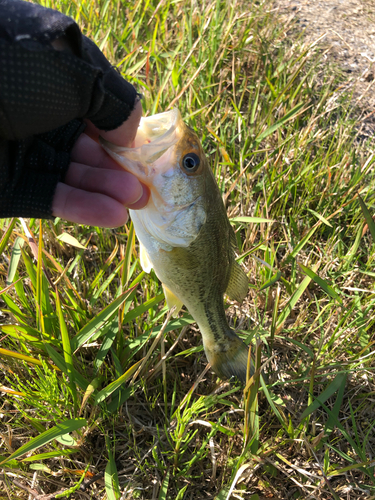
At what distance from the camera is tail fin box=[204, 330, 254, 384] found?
2.18 meters

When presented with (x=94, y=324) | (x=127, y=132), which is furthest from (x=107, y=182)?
(x=94, y=324)

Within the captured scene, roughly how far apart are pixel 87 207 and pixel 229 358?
119 centimetres

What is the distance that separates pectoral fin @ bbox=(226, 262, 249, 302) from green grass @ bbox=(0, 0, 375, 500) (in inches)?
5.0

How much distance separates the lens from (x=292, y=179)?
3090 mm

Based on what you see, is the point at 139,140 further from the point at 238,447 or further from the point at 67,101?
the point at 238,447

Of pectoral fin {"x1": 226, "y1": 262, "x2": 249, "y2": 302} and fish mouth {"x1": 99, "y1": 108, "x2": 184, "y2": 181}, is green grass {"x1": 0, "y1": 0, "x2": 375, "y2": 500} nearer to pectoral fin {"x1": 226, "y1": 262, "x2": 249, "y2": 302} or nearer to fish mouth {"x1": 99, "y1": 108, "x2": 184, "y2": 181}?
pectoral fin {"x1": 226, "y1": 262, "x2": 249, "y2": 302}

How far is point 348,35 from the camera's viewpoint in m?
4.30

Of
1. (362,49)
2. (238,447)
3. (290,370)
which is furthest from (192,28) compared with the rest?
(238,447)

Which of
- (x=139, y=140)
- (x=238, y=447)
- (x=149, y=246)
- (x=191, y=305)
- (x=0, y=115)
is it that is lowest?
(x=238, y=447)

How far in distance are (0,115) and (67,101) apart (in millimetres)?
279

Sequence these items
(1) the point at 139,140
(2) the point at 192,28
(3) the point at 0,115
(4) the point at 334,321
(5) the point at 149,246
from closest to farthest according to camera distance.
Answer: (3) the point at 0,115, (1) the point at 139,140, (5) the point at 149,246, (4) the point at 334,321, (2) the point at 192,28

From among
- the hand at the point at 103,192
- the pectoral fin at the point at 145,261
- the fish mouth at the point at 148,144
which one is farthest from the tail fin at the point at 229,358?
the fish mouth at the point at 148,144

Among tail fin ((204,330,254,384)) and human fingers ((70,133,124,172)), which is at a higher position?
human fingers ((70,133,124,172))

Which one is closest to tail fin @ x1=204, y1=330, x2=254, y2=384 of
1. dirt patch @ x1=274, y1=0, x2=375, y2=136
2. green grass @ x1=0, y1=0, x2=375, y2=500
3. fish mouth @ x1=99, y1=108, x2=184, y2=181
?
green grass @ x1=0, y1=0, x2=375, y2=500
